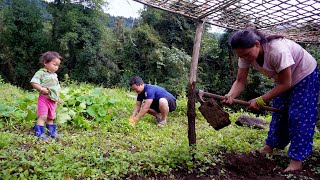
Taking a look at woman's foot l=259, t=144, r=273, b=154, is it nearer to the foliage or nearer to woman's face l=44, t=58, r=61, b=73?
woman's face l=44, t=58, r=61, b=73

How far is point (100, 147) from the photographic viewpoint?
3.32 m

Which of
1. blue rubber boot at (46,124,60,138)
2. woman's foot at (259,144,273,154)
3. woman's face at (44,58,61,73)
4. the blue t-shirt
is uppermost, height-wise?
woman's face at (44,58,61,73)

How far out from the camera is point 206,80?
765 inches

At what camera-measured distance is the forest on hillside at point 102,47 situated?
18172mm

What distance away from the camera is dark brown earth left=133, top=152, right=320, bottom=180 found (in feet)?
7.96

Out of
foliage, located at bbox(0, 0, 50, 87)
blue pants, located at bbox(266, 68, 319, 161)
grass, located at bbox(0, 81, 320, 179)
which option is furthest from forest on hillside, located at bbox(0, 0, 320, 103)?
blue pants, located at bbox(266, 68, 319, 161)

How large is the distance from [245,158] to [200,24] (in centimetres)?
153

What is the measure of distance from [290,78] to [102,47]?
62.2 feet

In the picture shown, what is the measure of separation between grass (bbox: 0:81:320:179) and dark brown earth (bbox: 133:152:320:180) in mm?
72

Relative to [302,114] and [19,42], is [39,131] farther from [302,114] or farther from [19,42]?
[19,42]

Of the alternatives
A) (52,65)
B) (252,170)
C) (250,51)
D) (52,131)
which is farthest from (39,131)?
(250,51)

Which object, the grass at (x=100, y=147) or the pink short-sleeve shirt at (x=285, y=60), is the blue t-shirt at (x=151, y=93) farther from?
the pink short-sleeve shirt at (x=285, y=60)

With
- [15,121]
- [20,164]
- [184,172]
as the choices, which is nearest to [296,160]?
[184,172]

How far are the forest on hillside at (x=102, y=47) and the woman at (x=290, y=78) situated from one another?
47.4ft
